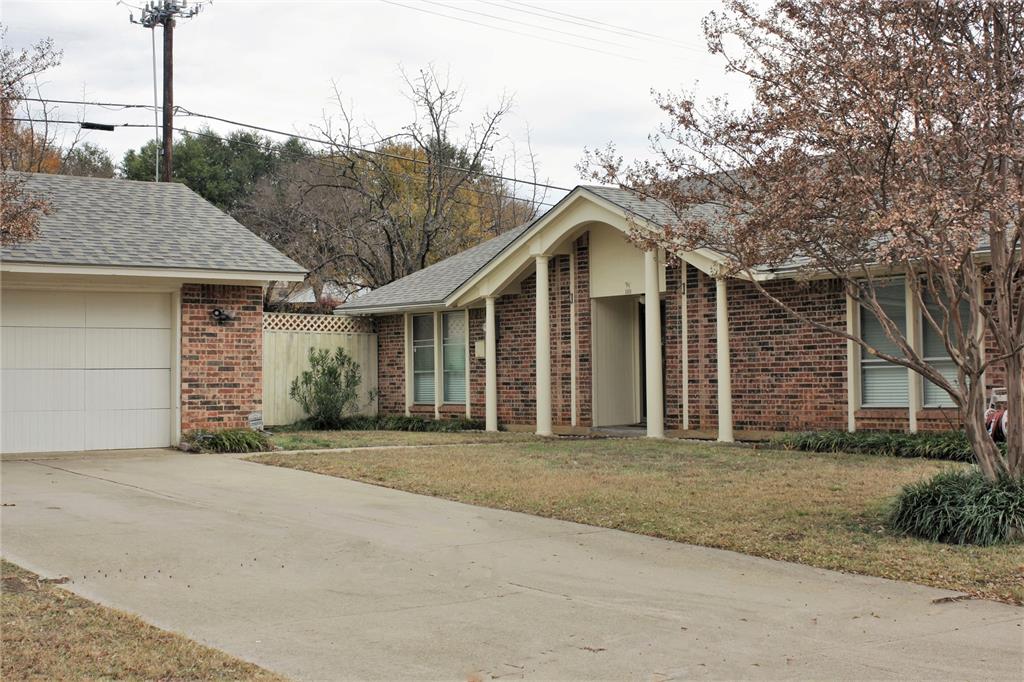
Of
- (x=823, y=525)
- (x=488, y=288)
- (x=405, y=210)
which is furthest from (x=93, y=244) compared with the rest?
(x=405, y=210)

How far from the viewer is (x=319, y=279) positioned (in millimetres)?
38219

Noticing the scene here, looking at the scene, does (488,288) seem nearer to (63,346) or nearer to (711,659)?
(63,346)

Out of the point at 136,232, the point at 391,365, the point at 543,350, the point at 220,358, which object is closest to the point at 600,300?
the point at 543,350

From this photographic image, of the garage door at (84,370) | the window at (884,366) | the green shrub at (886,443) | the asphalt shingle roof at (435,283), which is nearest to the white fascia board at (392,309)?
the asphalt shingle roof at (435,283)

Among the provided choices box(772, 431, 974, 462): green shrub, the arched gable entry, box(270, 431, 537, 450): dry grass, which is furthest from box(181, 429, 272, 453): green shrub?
box(772, 431, 974, 462): green shrub

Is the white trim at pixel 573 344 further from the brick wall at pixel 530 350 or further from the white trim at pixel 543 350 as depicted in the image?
the white trim at pixel 543 350

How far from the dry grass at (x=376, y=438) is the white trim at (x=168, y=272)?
8.71 feet

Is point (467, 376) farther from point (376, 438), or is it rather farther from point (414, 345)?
point (376, 438)

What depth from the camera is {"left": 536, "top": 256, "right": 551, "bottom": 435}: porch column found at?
19.4 m

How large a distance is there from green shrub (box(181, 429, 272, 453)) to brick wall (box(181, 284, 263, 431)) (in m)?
0.31

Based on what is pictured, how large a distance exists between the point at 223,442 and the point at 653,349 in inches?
274

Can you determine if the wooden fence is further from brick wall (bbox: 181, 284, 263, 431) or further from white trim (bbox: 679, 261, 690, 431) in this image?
white trim (bbox: 679, 261, 690, 431)

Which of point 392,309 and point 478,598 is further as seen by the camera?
point 392,309

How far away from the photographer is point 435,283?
23.4 meters
